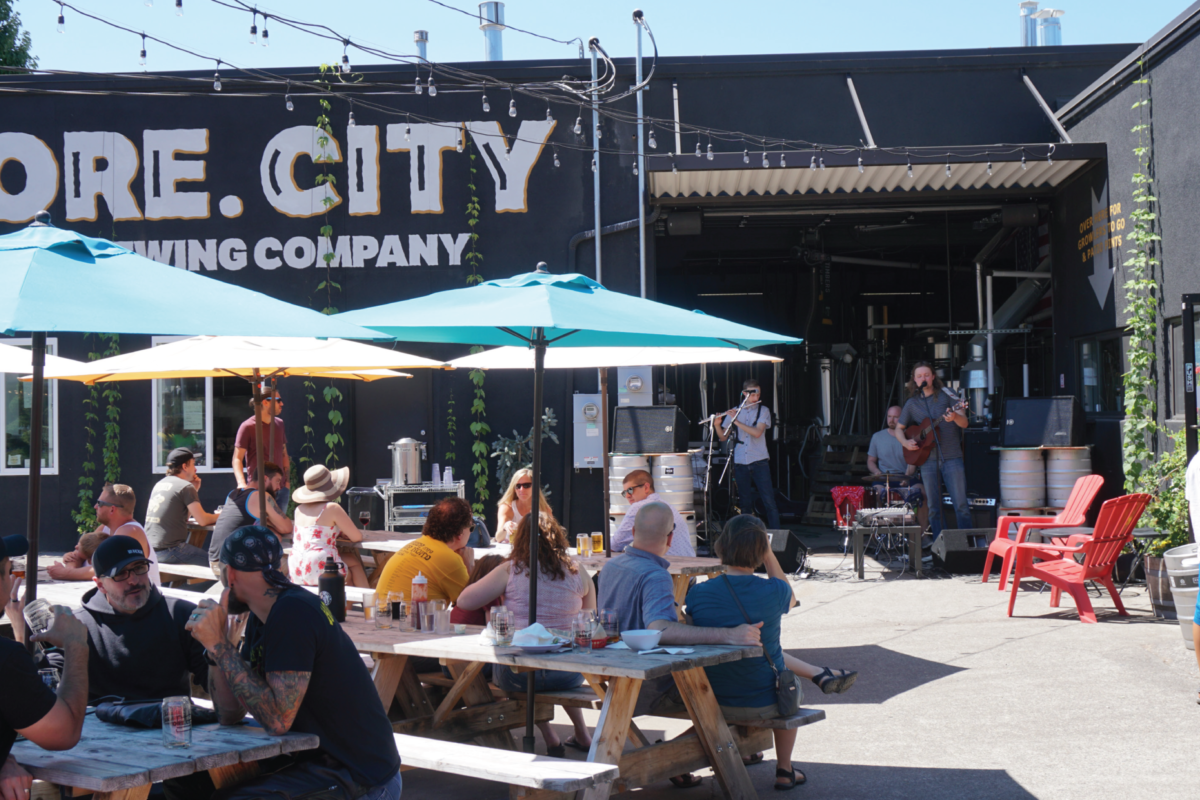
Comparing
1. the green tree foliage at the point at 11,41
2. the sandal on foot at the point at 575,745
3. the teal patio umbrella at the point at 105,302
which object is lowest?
the sandal on foot at the point at 575,745

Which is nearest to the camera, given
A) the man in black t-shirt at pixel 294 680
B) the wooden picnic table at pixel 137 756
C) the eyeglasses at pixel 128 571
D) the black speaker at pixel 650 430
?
the wooden picnic table at pixel 137 756

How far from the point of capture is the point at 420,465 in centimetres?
1183

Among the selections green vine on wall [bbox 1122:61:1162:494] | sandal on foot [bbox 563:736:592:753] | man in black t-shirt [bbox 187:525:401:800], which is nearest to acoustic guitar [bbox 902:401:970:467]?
green vine on wall [bbox 1122:61:1162:494]

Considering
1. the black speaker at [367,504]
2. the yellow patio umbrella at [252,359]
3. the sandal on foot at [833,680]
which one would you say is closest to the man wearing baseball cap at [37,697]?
the yellow patio umbrella at [252,359]

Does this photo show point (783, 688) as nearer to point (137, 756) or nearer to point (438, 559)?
point (438, 559)

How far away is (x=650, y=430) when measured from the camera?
37.0 feet

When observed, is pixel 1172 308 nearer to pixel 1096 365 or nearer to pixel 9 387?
pixel 1096 365

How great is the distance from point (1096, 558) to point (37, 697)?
292 inches

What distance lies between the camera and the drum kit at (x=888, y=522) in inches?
416

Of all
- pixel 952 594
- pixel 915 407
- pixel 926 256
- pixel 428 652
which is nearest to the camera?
pixel 428 652

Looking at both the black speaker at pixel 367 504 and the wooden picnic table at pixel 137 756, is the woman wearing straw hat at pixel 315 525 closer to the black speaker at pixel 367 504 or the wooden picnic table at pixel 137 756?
the wooden picnic table at pixel 137 756

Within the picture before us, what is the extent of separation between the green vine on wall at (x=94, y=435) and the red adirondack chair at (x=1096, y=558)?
9663 millimetres

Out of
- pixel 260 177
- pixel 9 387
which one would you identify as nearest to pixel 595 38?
pixel 260 177

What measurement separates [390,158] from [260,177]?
150 centimetres
